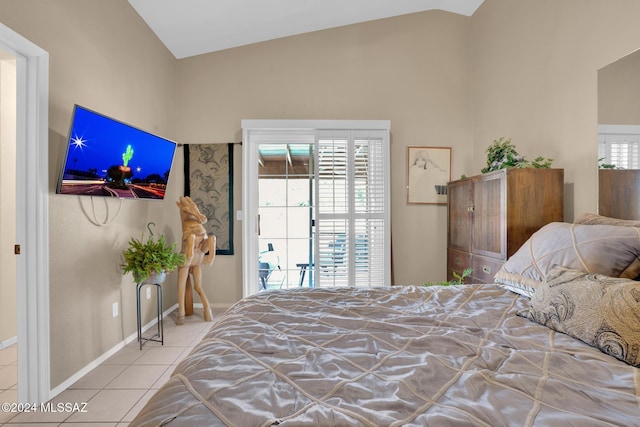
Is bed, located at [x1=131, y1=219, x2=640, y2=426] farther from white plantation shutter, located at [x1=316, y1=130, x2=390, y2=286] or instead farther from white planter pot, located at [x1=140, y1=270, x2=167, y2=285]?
white plantation shutter, located at [x1=316, y1=130, x2=390, y2=286]

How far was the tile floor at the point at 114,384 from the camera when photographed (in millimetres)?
1657

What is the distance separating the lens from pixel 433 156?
3.36 metres

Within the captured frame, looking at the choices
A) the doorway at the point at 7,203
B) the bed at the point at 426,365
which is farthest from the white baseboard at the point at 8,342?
the bed at the point at 426,365

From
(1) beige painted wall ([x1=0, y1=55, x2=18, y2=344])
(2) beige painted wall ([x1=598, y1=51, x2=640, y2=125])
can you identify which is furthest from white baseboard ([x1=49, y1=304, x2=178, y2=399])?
(2) beige painted wall ([x1=598, y1=51, x2=640, y2=125])

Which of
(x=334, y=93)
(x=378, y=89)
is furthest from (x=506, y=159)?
(x=334, y=93)

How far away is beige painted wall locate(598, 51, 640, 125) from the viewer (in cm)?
172

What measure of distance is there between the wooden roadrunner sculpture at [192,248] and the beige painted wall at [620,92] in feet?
10.4

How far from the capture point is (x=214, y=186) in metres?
3.38

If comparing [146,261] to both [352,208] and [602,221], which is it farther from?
[602,221]

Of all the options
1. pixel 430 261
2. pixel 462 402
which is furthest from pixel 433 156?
pixel 462 402

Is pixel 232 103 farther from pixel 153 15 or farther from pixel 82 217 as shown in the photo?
pixel 82 217

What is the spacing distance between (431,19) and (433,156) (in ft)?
4.92

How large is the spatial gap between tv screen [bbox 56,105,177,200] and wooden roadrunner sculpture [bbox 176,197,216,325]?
0.33 metres

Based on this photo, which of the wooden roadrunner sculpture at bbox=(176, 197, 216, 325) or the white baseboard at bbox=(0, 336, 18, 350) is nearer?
the white baseboard at bbox=(0, 336, 18, 350)
